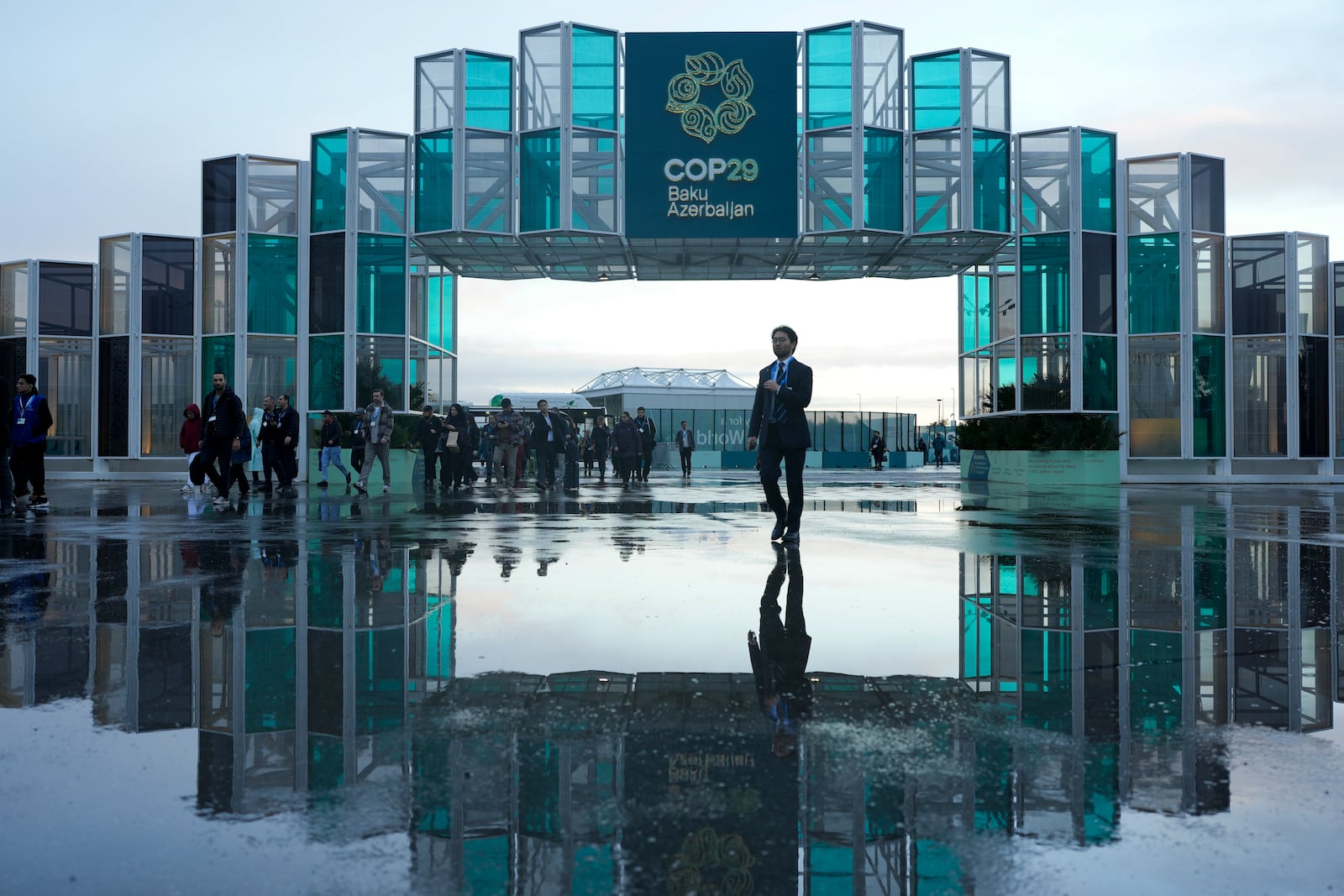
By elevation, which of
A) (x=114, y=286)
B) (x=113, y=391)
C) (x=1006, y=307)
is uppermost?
(x=114, y=286)

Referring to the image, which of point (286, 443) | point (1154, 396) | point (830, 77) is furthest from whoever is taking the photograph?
point (1154, 396)

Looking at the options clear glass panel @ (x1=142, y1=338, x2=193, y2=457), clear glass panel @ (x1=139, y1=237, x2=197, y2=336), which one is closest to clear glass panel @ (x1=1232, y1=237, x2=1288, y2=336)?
clear glass panel @ (x1=139, y1=237, x2=197, y2=336)

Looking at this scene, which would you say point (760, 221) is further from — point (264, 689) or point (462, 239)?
point (264, 689)

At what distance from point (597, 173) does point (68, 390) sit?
14.2 meters

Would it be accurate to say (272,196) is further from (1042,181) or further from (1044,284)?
(1044,284)

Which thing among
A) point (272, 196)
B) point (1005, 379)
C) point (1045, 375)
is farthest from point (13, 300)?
point (1045, 375)

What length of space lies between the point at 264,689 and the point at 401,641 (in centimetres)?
92

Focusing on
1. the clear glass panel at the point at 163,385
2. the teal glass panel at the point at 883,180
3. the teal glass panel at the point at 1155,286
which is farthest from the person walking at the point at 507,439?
the teal glass panel at the point at 1155,286

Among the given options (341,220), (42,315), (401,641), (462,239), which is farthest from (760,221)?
(401,641)

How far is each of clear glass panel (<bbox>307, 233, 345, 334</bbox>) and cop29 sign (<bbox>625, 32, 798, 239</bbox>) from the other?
21.5 ft

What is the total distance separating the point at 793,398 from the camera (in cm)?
959

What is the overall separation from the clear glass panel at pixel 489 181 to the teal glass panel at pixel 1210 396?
16.0 meters

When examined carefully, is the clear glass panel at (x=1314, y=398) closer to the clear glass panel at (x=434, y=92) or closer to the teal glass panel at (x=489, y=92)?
the teal glass panel at (x=489, y=92)

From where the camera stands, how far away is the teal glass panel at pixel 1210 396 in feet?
85.6
